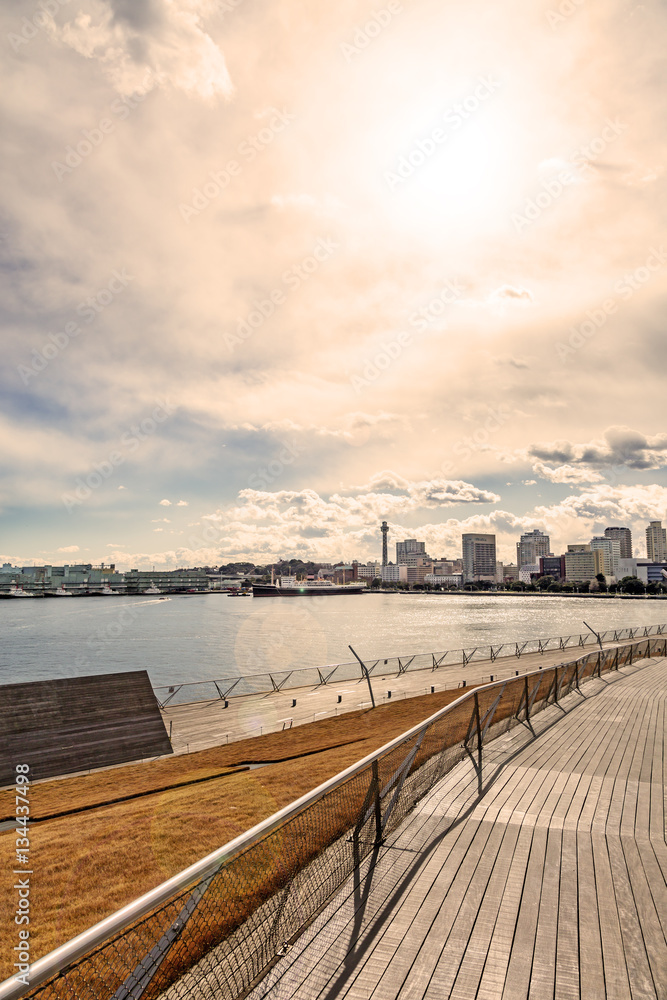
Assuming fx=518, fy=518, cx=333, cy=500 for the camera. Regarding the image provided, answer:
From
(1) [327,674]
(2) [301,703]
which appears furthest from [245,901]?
(1) [327,674]

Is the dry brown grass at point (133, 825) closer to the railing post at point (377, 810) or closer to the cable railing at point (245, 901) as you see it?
the cable railing at point (245, 901)

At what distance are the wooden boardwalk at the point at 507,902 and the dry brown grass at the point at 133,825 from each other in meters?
3.68

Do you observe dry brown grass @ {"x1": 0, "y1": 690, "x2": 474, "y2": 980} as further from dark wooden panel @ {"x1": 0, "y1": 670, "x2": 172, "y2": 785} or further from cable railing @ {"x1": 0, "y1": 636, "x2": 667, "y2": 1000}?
cable railing @ {"x1": 0, "y1": 636, "x2": 667, "y2": 1000}

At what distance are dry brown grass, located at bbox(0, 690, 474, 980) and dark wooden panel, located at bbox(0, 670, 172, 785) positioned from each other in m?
1.99

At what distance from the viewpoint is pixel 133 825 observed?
8.74 metres

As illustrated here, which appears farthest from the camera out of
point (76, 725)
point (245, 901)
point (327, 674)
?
point (327, 674)

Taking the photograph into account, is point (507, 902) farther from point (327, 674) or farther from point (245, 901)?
point (327, 674)

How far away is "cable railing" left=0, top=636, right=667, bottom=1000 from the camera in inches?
103

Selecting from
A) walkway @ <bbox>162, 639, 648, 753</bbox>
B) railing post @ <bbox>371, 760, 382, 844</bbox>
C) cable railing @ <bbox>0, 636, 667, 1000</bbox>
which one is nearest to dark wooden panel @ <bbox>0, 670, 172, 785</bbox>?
walkway @ <bbox>162, 639, 648, 753</bbox>

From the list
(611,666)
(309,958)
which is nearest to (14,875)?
(309,958)

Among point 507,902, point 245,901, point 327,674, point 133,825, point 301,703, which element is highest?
point 245,901

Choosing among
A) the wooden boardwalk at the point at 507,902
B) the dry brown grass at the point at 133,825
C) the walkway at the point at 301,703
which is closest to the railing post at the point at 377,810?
the wooden boardwalk at the point at 507,902

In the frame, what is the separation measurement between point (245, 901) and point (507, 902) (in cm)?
219

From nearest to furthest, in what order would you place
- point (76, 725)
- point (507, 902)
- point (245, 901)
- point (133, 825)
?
1. point (245, 901)
2. point (507, 902)
3. point (133, 825)
4. point (76, 725)
